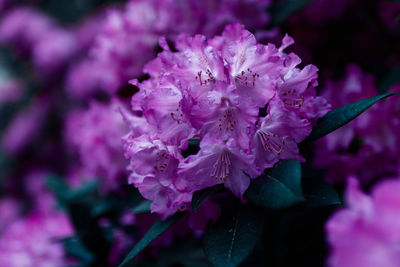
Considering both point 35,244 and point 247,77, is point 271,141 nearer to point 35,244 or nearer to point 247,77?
point 247,77

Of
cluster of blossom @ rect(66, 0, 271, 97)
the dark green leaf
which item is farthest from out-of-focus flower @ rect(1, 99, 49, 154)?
the dark green leaf

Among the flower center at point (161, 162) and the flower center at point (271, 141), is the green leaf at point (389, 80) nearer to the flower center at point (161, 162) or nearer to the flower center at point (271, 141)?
the flower center at point (271, 141)

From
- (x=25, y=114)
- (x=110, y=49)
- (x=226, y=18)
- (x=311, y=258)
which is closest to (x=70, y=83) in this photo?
(x=25, y=114)

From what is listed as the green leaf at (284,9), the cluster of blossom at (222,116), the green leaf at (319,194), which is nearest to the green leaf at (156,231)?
the cluster of blossom at (222,116)

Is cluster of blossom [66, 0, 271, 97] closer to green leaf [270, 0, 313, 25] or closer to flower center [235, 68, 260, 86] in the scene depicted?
green leaf [270, 0, 313, 25]

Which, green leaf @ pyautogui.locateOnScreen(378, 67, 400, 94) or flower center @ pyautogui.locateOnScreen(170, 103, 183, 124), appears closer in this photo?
flower center @ pyautogui.locateOnScreen(170, 103, 183, 124)

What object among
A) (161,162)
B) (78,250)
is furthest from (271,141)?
(78,250)
